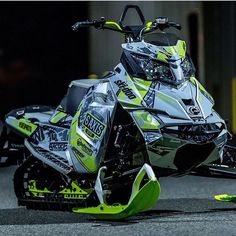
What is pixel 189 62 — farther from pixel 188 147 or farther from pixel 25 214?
pixel 25 214

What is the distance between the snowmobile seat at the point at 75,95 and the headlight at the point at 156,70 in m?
0.75

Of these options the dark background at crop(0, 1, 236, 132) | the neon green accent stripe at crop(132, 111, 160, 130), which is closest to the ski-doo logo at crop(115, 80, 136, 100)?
the neon green accent stripe at crop(132, 111, 160, 130)

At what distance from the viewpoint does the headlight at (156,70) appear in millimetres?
8000

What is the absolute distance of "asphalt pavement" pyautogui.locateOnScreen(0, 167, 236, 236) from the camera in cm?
782

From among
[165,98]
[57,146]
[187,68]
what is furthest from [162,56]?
[57,146]

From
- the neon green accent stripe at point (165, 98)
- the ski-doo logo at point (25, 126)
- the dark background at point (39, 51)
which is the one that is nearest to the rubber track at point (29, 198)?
the ski-doo logo at point (25, 126)

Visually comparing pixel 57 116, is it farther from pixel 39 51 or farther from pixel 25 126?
pixel 39 51

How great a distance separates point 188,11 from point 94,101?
11.2 m

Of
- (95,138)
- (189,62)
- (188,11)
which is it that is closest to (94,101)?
(95,138)

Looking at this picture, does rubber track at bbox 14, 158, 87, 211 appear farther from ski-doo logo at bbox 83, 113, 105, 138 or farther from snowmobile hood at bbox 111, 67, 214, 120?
snowmobile hood at bbox 111, 67, 214, 120

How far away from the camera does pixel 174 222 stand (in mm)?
8148

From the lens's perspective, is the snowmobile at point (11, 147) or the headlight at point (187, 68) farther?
the snowmobile at point (11, 147)

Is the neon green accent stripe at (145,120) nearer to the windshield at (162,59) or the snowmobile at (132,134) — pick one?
the snowmobile at (132,134)

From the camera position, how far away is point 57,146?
8.73 m
